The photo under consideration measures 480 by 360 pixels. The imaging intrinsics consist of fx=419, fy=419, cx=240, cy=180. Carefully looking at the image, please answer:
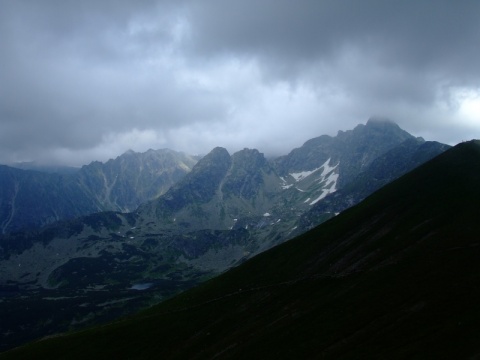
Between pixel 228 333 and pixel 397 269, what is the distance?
3726 cm

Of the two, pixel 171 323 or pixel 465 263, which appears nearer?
pixel 465 263

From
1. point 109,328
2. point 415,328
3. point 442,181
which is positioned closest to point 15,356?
point 109,328

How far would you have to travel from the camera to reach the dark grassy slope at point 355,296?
189 ft

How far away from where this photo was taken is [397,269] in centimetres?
8244

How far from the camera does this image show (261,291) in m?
111

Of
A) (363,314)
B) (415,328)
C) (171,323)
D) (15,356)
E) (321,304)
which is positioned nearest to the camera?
(415,328)

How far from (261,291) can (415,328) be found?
59.1m

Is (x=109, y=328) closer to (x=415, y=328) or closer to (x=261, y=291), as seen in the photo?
(x=261, y=291)

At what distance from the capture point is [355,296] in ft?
255

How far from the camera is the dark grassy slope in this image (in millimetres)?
57719

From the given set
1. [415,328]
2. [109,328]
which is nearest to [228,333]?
[415,328]

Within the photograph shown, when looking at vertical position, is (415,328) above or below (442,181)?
below

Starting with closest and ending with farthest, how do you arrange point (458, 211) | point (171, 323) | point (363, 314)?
point (363, 314) < point (458, 211) < point (171, 323)

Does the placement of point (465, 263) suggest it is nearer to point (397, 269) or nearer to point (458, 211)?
point (397, 269)
